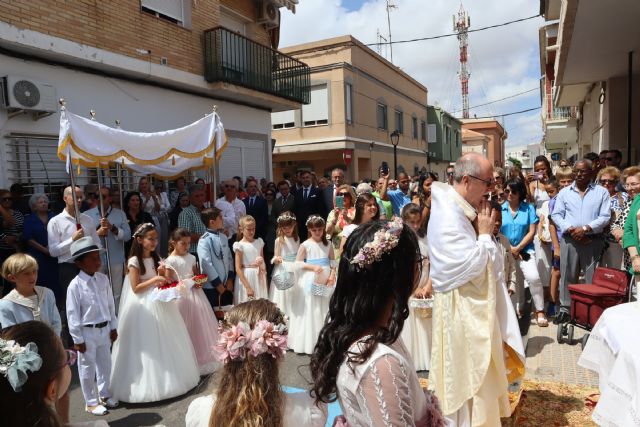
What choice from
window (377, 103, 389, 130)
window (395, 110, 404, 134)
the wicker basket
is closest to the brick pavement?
the wicker basket

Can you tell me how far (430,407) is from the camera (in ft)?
5.64

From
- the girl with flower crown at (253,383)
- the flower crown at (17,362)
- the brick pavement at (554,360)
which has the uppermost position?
the flower crown at (17,362)

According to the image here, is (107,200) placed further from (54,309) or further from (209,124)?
(54,309)

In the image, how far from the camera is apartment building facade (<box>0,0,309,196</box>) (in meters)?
7.68

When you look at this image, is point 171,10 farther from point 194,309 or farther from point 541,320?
point 541,320

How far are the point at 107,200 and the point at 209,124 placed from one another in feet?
6.70

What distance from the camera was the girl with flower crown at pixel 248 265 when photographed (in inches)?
242

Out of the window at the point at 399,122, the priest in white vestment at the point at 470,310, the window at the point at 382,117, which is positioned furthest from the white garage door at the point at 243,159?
the window at the point at 399,122

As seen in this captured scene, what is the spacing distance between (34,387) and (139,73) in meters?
9.41

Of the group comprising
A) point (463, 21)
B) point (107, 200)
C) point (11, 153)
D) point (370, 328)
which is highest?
point (463, 21)

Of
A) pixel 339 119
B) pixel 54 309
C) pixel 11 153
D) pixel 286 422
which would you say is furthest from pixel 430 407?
pixel 339 119

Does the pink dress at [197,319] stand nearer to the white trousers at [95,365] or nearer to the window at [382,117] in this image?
the white trousers at [95,365]

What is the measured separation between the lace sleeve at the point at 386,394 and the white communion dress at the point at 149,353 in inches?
140

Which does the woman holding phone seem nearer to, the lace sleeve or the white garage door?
the lace sleeve
